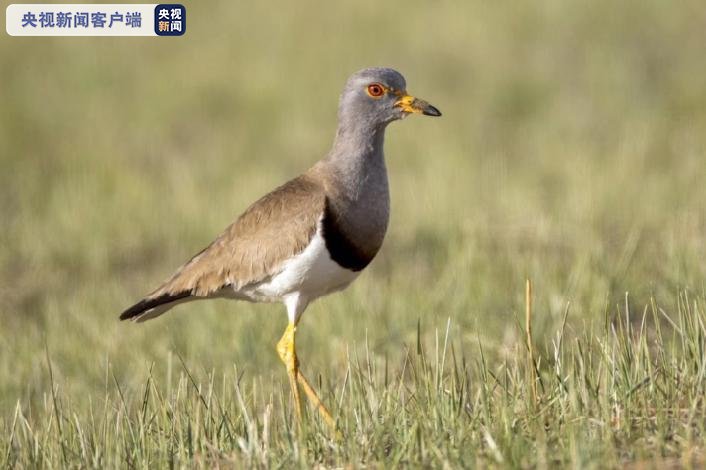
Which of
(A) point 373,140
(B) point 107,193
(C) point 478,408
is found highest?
(A) point 373,140

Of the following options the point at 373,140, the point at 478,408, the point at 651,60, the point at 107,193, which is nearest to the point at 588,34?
the point at 651,60

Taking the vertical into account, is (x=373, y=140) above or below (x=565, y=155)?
above

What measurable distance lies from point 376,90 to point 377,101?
0.18ft

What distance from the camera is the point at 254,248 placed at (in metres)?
6.09

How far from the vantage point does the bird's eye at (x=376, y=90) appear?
20.4ft

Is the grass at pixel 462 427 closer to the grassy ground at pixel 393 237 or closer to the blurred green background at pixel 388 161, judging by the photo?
the grassy ground at pixel 393 237

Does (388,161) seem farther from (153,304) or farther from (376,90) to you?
(153,304)

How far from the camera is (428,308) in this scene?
7828 mm

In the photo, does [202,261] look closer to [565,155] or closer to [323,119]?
[565,155]

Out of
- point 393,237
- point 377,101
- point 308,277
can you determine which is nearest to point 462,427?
point 308,277

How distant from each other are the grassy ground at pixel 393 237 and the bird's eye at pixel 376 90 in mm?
1111

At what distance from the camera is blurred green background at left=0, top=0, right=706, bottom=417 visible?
7.77m

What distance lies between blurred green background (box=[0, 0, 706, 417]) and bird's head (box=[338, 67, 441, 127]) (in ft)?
4.24

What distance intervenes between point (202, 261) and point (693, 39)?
9573mm
